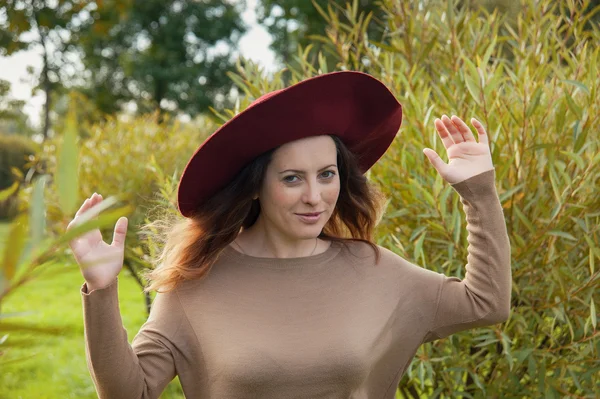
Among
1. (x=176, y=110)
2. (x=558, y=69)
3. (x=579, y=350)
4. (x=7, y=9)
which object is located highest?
(x=176, y=110)

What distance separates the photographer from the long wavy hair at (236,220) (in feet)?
6.48

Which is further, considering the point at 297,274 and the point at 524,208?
the point at 524,208

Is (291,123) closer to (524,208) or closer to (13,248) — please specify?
(524,208)

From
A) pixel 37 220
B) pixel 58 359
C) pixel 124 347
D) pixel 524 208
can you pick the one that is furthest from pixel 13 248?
pixel 58 359

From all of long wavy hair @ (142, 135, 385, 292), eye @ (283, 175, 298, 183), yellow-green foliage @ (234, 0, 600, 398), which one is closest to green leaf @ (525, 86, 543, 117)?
yellow-green foliage @ (234, 0, 600, 398)

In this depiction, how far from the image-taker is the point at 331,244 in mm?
2158

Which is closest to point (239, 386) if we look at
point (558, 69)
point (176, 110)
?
point (558, 69)

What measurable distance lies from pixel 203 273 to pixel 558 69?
1.47m

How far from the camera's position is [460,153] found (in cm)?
189

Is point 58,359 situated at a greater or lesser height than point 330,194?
lesser

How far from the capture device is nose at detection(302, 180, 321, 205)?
1882 millimetres

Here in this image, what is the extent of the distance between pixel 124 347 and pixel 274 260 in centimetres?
54

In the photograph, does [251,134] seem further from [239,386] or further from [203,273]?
[239,386]

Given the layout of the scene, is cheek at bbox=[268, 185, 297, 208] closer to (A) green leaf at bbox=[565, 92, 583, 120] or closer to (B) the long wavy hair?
(B) the long wavy hair
